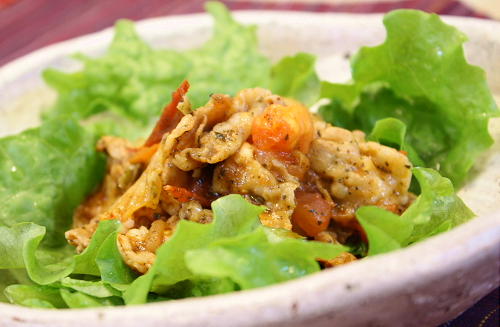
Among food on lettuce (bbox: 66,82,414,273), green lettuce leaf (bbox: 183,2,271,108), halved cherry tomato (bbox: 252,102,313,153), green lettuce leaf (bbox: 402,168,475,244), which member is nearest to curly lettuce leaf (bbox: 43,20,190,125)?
green lettuce leaf (bbox: 183,2,271,108)

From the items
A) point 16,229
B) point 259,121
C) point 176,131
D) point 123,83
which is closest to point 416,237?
point 259,121

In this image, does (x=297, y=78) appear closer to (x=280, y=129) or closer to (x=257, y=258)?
(x=280, y=129)

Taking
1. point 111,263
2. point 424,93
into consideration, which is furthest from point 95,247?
point 424,93

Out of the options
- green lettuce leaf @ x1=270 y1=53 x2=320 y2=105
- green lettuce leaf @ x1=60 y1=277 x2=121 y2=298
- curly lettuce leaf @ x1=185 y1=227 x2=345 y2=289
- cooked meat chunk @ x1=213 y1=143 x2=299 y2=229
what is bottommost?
green lettuce leaf @ x1=270 y1=53 x2=320 y2=105

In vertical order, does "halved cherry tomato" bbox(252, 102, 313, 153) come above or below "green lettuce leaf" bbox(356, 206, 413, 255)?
above

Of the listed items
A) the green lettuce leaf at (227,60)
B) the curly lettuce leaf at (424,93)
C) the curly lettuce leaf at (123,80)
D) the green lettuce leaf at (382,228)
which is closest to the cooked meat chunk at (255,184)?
the green lettuce leaf at (382,228)

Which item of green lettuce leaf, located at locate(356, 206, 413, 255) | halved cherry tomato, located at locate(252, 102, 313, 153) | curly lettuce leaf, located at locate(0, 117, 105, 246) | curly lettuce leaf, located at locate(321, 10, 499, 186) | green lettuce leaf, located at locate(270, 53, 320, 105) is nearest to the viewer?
green lettuce leaf, located at locate(356, 206, 413, 255)

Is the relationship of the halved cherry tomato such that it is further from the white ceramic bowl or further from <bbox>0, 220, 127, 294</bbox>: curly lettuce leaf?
the white ceramic bowl

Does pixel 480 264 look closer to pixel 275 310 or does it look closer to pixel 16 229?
pixel 275 310
